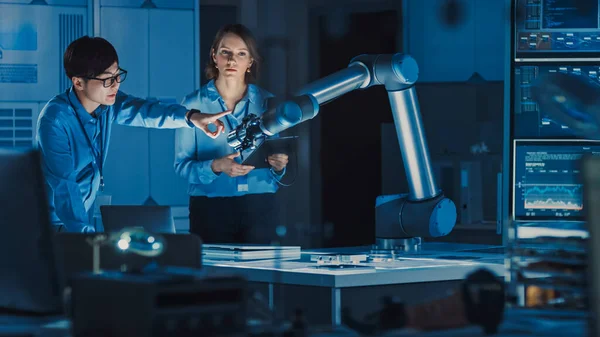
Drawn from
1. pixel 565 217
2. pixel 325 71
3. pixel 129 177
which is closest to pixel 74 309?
pixel 565 217

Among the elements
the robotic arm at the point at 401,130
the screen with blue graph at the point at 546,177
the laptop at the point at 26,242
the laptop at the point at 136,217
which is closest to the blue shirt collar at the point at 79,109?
the laptop at the point at 136,217

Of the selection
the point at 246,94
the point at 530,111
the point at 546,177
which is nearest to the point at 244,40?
the point at 246,94

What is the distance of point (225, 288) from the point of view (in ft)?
5.22

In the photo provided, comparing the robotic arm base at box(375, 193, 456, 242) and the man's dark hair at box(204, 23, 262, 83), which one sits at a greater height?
the man's dark hair at box(204, 23, 262, 83)

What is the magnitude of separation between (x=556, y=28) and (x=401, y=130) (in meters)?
0.89

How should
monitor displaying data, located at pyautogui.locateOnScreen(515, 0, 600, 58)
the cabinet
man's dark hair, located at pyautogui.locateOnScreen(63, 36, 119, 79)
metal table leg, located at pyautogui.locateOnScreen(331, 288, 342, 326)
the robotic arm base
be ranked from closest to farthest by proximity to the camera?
metal table leg, located at pyautogui.locateOnScreen(331, 288, 342, 326)
man's dark hair, located at pyautogui.locateOnScreen(63, 36, 119, 79)
the robotic arm base
monitor displaying data, located at pyautogui.locateOnScreen(515, 0, 600, 58)
the cabinet

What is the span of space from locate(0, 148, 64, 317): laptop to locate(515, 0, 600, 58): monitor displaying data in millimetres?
2507

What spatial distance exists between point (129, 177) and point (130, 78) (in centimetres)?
52

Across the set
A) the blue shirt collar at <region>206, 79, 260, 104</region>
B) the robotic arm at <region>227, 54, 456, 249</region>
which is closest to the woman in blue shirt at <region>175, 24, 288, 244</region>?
the blue shirt collar at <region>206, 79, 260, 104</region>

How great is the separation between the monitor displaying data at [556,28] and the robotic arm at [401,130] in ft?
2.22

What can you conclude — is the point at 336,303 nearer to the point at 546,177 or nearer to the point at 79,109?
the point at 79,109

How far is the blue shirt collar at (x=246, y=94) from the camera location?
411 cm

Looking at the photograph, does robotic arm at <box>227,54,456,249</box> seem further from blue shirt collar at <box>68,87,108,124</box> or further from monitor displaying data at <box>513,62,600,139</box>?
monitor displaying data at <box>513,62,600,139</box>

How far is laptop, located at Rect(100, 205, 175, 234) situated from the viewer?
3.21m
